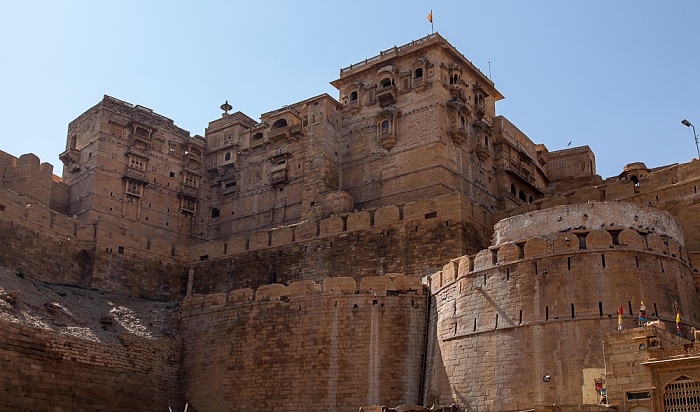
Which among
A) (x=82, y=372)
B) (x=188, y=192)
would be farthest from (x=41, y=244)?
(x=188, y=192)

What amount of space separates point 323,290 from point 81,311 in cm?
852

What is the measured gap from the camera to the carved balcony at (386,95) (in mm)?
38344

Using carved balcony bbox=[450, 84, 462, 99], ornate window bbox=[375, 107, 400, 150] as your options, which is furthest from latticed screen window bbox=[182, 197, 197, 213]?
carved balcony bbox=[450, 84, 462, 99]

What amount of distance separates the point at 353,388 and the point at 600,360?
743 cm

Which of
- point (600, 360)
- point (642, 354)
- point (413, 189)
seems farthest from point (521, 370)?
point (413, 189)

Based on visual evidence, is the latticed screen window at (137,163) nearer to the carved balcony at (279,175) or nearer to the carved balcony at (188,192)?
the carved balcony at (188,192)

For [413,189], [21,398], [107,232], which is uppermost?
[413,189]

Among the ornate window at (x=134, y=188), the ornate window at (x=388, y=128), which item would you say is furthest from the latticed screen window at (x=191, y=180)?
the ornate window at (x=388, y=128)

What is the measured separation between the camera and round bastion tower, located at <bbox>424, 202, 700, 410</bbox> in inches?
755

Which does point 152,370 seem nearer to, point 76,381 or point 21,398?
point 76,381

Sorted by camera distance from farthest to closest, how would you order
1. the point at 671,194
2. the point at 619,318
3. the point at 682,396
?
the point at 671,194 → the point at 619,318 → the point at 682,396

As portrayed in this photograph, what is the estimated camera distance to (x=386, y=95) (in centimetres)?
3853

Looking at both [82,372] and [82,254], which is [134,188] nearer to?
[82,254]

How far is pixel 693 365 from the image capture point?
15.2 meters
